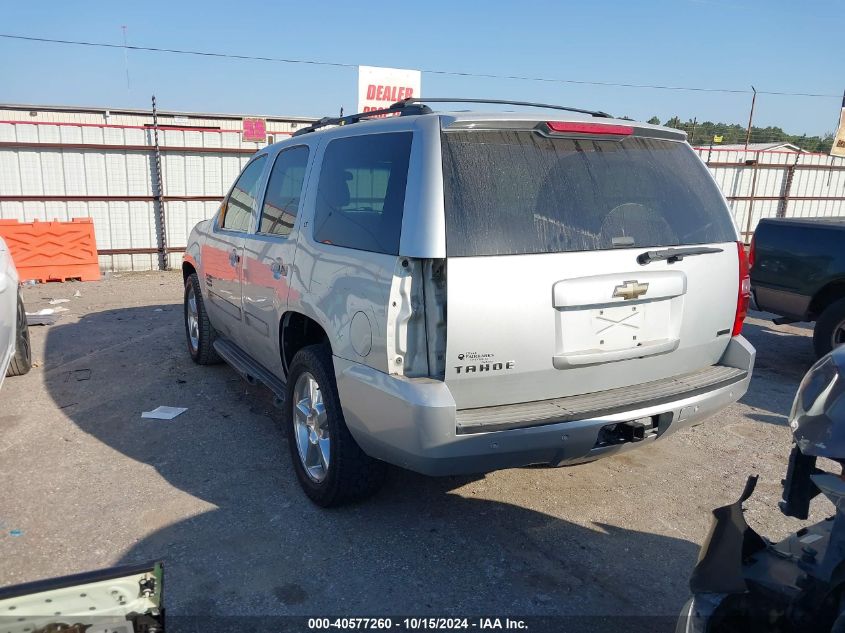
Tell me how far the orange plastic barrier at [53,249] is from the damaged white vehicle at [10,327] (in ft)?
16.4

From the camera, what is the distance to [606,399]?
3.02 m

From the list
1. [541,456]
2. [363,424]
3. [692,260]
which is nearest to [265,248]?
[363,424]

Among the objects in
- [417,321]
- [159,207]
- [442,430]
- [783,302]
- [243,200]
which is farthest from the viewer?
[159,207]

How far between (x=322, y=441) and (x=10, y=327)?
2.80 meters

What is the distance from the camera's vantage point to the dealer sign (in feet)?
47.3

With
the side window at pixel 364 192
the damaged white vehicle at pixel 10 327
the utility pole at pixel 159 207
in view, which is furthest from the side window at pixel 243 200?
the utility pole at pixel 159 207

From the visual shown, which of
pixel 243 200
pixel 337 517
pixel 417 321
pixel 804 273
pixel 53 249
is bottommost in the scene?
pixel 337 517

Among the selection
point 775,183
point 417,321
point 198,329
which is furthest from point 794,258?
point 775,183

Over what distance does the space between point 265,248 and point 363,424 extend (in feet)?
5.47

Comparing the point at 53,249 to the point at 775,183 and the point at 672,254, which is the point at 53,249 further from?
the point at 775,183

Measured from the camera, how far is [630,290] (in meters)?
2.96

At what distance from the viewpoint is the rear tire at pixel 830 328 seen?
6031 mm

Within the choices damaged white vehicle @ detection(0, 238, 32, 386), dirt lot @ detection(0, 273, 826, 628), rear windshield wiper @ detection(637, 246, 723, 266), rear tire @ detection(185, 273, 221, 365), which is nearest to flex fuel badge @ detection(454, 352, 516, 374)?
rear windshield wiper @ detection(637, 246, 723, 266)

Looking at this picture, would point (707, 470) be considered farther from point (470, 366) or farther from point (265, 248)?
point (265, 248)
